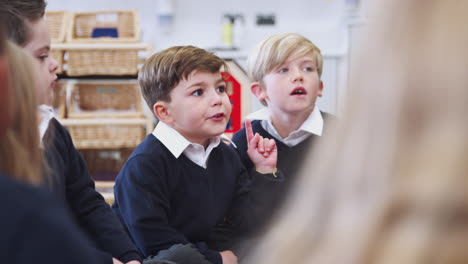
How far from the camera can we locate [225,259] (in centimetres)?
128

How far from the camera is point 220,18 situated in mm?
3615

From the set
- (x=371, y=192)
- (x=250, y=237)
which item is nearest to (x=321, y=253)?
(x=371, y=192)

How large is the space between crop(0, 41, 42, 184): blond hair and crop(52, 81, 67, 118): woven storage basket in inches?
96.8

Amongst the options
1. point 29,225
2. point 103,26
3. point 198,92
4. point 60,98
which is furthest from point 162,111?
point 103,26

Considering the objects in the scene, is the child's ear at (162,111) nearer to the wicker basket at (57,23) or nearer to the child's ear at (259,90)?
the child's ear at (259,90)

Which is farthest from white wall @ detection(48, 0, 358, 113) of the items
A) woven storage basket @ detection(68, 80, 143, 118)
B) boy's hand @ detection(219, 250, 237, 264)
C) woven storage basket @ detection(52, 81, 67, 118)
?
boy's hand @ detection(219, 250, 237, 264)

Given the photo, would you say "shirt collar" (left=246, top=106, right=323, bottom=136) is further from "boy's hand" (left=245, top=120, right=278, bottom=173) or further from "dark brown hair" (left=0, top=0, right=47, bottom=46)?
"dark brown hair" (left=0, top=0, right=47, bottom=46)

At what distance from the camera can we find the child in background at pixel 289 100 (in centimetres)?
156

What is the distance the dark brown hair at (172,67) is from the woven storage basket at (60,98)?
166cm

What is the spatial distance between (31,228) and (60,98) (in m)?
2.71

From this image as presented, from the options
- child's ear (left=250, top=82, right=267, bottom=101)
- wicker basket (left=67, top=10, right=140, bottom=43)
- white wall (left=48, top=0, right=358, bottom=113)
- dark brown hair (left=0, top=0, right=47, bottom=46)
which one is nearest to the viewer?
dark brown hair (left=0, top=0, right=47, bottom=46)

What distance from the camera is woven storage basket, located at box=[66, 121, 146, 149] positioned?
2.91 meters

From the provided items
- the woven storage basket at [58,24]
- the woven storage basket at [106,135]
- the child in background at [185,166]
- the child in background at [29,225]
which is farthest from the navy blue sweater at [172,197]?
the woven storage basket at [58,24]

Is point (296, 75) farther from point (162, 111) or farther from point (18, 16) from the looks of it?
point (18, 16)
